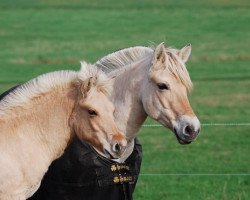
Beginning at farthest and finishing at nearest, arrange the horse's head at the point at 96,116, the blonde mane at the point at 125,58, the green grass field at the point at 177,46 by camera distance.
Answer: the green grass field at the point at 177,46
the blonde mane at the point at 125,58
the horse's head at the point at 96,116

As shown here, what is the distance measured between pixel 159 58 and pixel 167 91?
30cm

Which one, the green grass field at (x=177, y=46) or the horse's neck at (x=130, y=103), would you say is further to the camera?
the green grass field at (x=177, y=46)

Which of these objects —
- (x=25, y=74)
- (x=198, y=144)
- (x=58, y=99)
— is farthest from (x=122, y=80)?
(x=25, y=74)

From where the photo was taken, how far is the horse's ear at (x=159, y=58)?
29.7 ft

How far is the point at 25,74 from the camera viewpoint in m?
25.3

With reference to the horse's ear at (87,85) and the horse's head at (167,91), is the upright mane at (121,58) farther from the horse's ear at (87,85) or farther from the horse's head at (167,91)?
the horse's ear at (87,85)

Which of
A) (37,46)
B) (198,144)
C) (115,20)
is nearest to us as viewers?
(198,144)

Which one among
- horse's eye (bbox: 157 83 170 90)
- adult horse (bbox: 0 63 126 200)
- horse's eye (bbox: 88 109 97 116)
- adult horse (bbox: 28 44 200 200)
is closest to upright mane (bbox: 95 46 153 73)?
adult horse (bbox: 28 44 200 200)

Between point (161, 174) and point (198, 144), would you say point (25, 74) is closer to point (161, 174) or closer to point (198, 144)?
point (198, 144)

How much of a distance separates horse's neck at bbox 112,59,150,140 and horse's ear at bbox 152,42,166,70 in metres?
0.13

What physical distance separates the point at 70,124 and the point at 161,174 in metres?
5.31

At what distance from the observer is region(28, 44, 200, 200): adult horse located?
897 cm

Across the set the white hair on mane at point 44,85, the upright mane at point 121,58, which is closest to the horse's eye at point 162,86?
the upright mane at point 121,58

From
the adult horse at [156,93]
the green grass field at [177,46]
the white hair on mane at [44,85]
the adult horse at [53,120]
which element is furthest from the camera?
the green grass field at [177,46]
